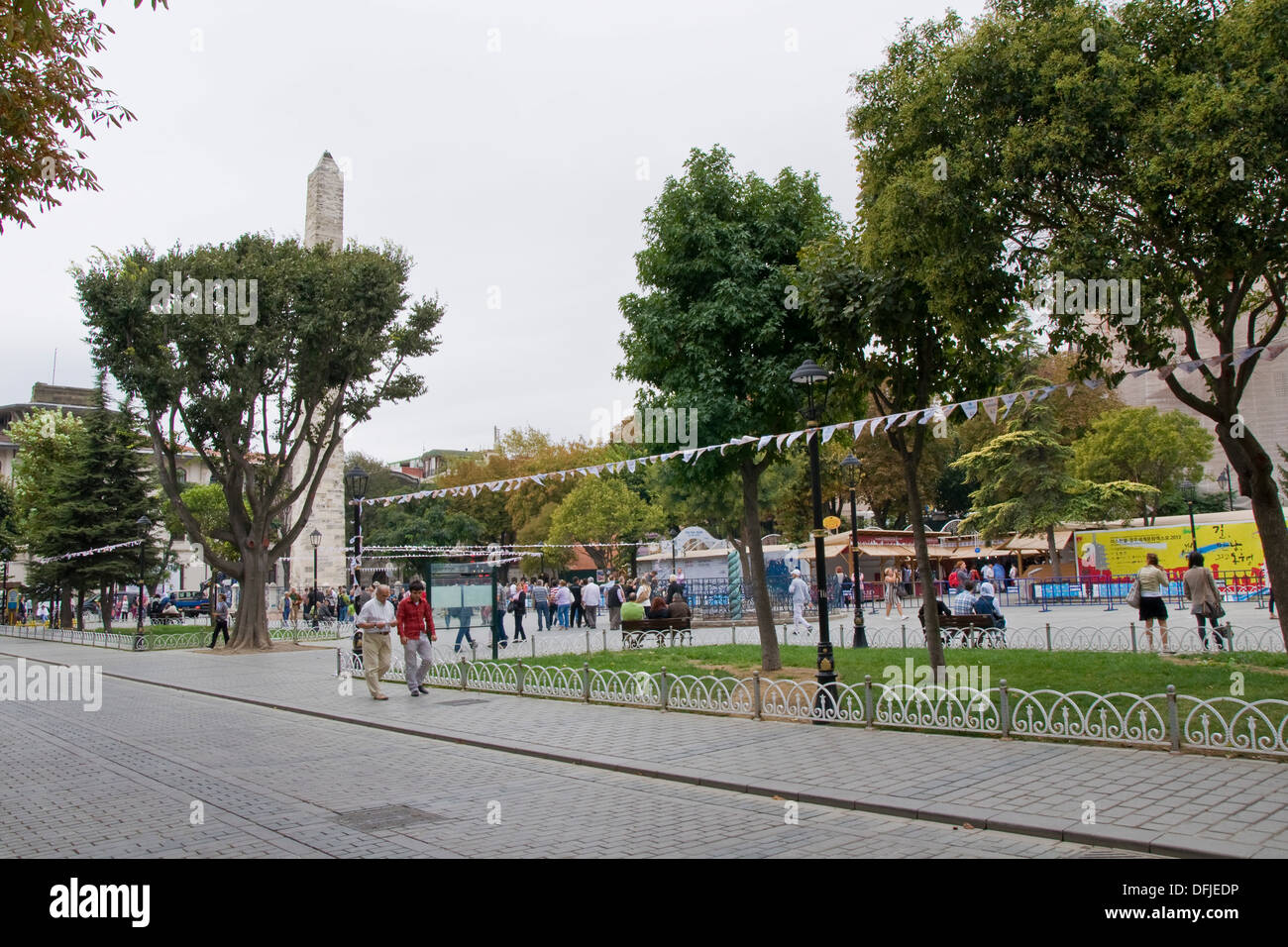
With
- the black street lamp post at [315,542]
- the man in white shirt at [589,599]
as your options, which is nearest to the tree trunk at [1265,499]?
the man in white shirt at [589,599]

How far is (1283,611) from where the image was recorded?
32.3 feet

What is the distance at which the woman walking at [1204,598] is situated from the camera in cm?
1470

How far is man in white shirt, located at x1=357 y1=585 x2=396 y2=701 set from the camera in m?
15.0

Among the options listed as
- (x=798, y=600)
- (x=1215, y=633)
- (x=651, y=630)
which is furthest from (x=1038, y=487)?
(x=1215, y=633)

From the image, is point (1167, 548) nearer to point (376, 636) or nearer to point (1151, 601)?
point (1151, 601)

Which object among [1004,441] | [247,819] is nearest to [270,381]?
[247,819]

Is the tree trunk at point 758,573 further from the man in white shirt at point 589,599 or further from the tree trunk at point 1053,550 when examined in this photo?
the tree trunk at point 1053,550

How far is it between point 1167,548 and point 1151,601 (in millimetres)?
20610

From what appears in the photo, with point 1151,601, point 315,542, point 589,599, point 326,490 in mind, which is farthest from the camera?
point 326,490

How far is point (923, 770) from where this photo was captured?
794 cm

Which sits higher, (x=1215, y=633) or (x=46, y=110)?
(x=46, y=110)

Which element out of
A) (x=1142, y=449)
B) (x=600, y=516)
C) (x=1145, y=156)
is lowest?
(x=600, y=516)

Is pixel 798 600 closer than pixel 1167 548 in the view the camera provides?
Yes
